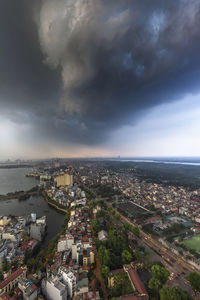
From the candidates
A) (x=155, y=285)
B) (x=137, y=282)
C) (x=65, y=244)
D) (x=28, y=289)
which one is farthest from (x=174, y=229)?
(x=28, y=289)

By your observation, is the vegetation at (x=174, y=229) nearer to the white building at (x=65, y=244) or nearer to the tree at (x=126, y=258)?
the tree at (x=126, y=258)

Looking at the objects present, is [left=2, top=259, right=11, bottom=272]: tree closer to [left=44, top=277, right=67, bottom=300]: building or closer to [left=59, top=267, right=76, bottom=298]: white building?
[left=44, top=277, right=67, bottom=300]: building

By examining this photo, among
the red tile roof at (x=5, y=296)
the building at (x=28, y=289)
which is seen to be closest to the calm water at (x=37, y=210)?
the building at (x=28, y=289)

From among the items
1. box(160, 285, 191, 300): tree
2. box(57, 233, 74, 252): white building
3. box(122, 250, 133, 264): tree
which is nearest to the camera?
box(160, 285, 191, 300): tree

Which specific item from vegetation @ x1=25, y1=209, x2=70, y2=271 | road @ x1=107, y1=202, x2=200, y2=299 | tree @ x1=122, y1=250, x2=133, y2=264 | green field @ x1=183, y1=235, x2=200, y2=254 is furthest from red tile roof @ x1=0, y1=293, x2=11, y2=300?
green field @ x1=183, y1=235, x2=200, y2=254

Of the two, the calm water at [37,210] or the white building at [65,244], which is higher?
the white building at [65,244]

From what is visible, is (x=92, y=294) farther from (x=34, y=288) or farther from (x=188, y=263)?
(x=188, y=263)
